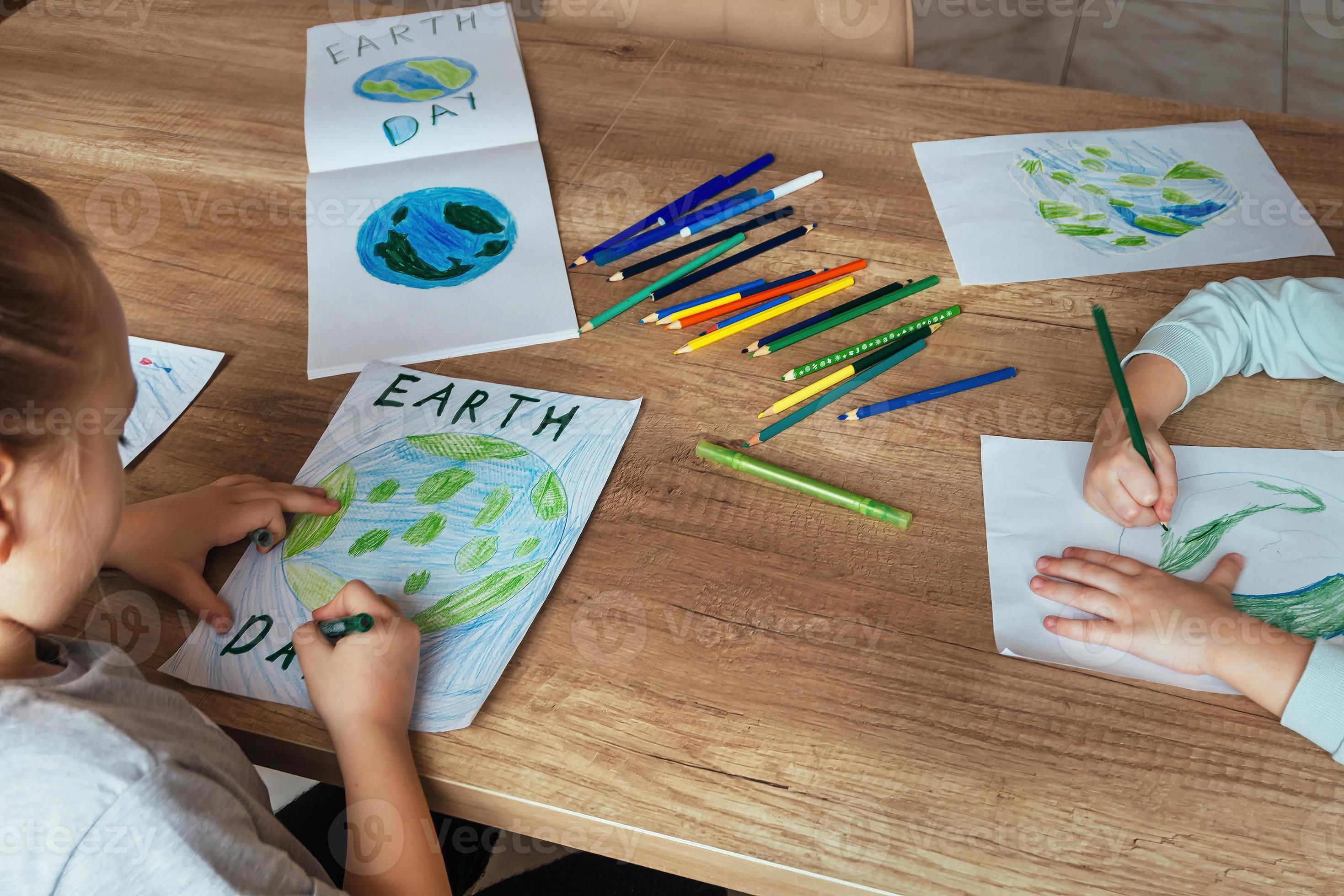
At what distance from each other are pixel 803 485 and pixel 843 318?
21cm

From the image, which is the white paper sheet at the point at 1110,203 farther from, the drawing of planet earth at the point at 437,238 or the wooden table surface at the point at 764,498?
the drawing of planet earth at the point at 437,238

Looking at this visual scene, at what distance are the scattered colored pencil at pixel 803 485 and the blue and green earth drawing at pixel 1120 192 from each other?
0.42m

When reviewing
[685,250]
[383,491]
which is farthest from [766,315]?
[383,491]

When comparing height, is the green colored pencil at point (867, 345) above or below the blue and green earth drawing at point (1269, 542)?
above

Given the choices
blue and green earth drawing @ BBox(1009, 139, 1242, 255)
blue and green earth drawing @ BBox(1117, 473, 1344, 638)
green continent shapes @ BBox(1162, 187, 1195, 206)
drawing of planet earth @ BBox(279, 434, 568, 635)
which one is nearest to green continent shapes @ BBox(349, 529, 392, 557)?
drawing of planet earth @ BBox(279, 434, 568, 635)

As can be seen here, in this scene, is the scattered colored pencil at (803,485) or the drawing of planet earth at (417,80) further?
the drawing of planet earth at (417,80)

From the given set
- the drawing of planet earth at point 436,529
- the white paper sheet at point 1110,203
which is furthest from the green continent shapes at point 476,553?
the white paper sheet at point 1110,203

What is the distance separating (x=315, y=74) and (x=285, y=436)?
1.97 feet

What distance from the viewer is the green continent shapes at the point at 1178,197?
1002 mm

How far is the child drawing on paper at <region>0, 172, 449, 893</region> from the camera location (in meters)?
0.54

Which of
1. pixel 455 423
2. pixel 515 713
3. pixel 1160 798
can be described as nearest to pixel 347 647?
pixel 515 713

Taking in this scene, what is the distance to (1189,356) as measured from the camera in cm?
81

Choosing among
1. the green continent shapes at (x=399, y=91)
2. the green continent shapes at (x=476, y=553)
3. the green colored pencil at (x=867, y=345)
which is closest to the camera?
the green continent shapes at (x=476, y=553)

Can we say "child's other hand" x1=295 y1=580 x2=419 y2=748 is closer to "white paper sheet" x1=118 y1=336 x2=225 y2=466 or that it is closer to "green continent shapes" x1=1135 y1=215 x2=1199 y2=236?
"white paper sheet" x1=118 y1=336 x2=225 y2=466
